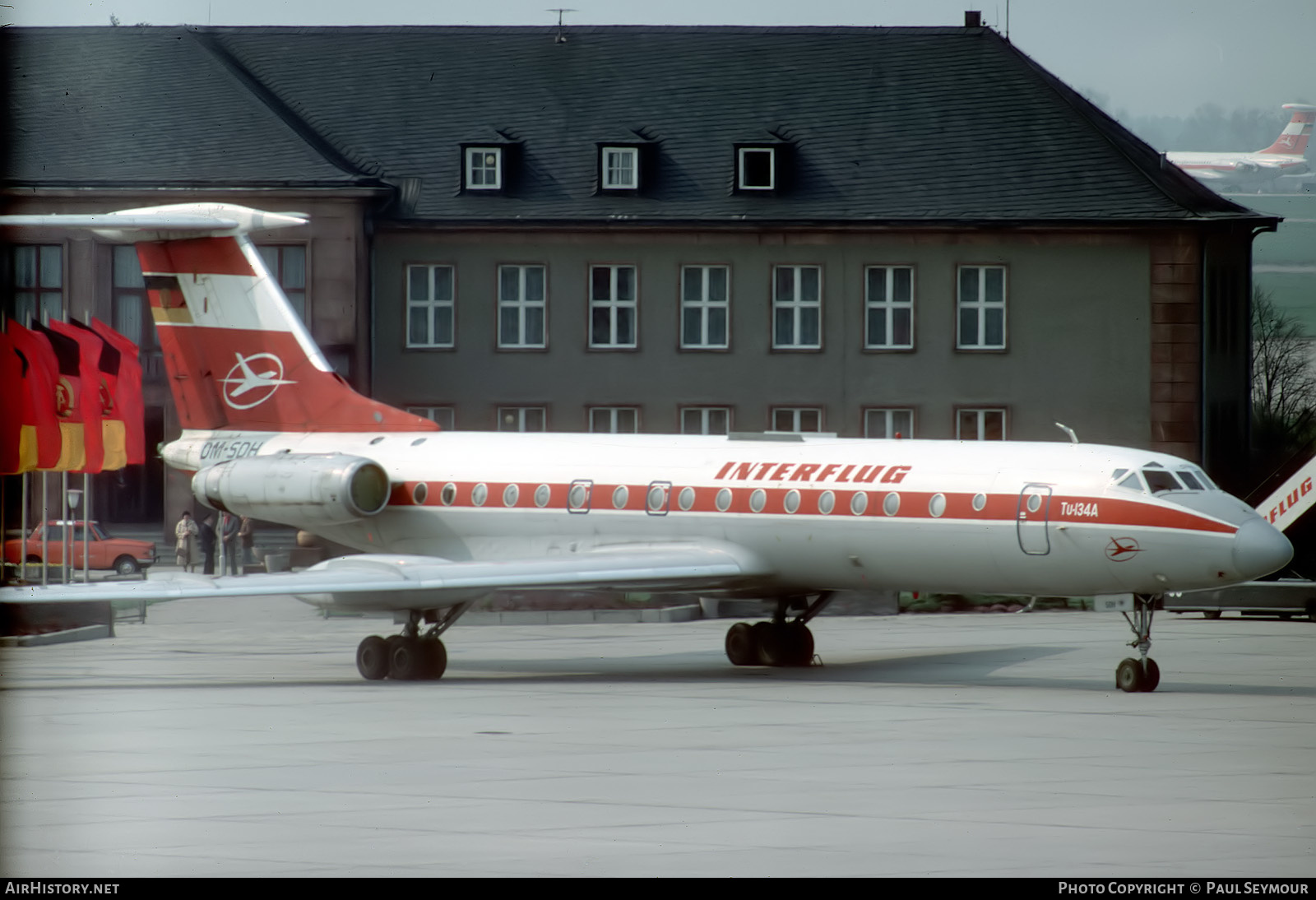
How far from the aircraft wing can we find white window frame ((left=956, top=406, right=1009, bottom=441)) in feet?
93.9

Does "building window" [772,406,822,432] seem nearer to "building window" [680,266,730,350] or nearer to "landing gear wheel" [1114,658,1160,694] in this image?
"building window" [680,266,730,350]

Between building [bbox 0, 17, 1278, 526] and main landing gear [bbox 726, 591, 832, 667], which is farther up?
building [bbox 0, 17, 1278, 526]

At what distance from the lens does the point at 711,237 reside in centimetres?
5406

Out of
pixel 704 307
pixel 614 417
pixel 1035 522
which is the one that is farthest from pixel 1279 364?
pixel 1035 522

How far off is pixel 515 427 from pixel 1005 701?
33.0 metres

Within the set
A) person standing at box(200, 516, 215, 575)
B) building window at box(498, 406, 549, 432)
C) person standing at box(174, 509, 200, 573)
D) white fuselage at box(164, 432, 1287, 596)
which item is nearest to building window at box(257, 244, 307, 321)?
building window at box(498, 406, 549, 432)

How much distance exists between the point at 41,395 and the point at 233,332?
4860mm

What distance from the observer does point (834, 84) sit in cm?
5597

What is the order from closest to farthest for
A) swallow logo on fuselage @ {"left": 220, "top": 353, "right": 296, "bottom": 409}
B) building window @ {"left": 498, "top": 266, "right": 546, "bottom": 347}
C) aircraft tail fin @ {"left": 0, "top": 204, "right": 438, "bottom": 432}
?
aircraft tail fin @ {"left": 0, "top": 204, "right": 438, "bottom": 432} < swallow logo on fuselage @ {"left": 220, "top": 353, "right": 296, "bottom": 409} < building window @ {"left": 498, "top": 266, "right": 546, "bottom": 347}

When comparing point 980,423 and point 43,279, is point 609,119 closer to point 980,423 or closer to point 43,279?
point 980,423

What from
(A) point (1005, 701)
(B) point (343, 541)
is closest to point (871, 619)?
(B) point (343, 541)

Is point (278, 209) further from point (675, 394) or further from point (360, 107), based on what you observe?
point (675, 394)

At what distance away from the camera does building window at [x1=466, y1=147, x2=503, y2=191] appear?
179 feet

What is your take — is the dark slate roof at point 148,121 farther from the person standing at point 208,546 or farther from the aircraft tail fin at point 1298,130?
the aircraft tail fin at point 1298,130
